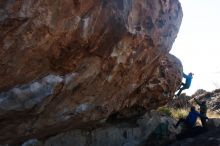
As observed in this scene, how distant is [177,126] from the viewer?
17906 millimetres

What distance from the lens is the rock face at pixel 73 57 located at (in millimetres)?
9383

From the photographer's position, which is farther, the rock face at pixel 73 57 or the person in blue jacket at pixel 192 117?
the person in blue jacket at pixel 192 117

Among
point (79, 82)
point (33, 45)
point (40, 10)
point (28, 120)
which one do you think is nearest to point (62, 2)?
point (40, 10)

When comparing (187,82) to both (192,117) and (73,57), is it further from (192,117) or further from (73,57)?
(73,57)

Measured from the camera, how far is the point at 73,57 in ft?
36.3

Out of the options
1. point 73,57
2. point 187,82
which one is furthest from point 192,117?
point 73,57

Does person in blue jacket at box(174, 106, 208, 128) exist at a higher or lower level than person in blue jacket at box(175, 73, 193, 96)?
lower

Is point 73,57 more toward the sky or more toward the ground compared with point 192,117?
more toward the sky

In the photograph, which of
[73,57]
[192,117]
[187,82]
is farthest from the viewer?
[187,82]

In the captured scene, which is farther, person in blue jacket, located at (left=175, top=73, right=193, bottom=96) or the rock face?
person in blue jacket, located at (left=175, top=73, right=193, bottom=96)

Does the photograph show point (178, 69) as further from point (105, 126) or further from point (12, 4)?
point (12, 4)

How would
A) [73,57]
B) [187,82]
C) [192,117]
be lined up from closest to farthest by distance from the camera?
[73,57] < [192,117] < [187,82]

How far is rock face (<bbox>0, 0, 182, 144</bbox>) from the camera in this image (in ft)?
30.8

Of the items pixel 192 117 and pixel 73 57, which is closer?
pixel 73 57
